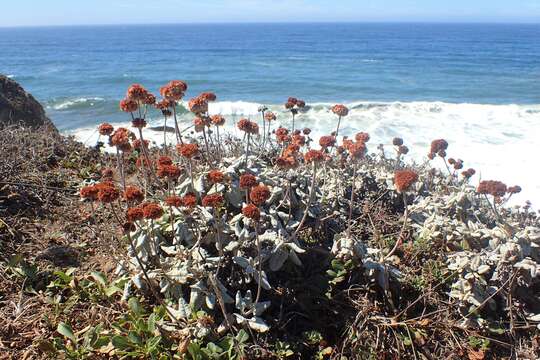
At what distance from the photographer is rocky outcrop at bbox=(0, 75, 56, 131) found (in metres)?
8.42

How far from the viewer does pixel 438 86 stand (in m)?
30.8

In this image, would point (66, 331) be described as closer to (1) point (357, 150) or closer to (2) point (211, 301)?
(2) point (211, 301)

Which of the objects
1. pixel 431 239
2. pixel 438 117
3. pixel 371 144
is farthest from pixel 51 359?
pixel 438 117

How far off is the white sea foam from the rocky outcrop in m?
2.83

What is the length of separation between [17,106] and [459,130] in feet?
47.8

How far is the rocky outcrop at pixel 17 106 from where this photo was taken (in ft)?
27.6

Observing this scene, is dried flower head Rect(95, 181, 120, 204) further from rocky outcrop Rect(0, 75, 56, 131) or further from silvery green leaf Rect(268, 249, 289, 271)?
rocky outcrop Rect(0, 75, 56, 131)

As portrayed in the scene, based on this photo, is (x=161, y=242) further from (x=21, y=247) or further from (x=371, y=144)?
(x=371, y=144)

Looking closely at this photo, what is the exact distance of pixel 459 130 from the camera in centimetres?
1622

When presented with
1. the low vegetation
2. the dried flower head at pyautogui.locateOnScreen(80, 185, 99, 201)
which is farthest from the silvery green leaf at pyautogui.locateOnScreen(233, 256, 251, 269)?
the dried flower head at pyautogui.locateOnScreen(80, 185, 99, 201)

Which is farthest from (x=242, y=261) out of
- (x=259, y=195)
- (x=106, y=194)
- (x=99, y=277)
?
(x=99, y=277)

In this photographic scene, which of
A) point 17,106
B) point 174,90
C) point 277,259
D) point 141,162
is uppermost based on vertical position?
point 174,90

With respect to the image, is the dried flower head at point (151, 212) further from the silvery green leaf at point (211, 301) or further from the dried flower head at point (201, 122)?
the dried flower head at point (201, 122)

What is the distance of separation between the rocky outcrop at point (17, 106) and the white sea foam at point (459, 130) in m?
2.83
